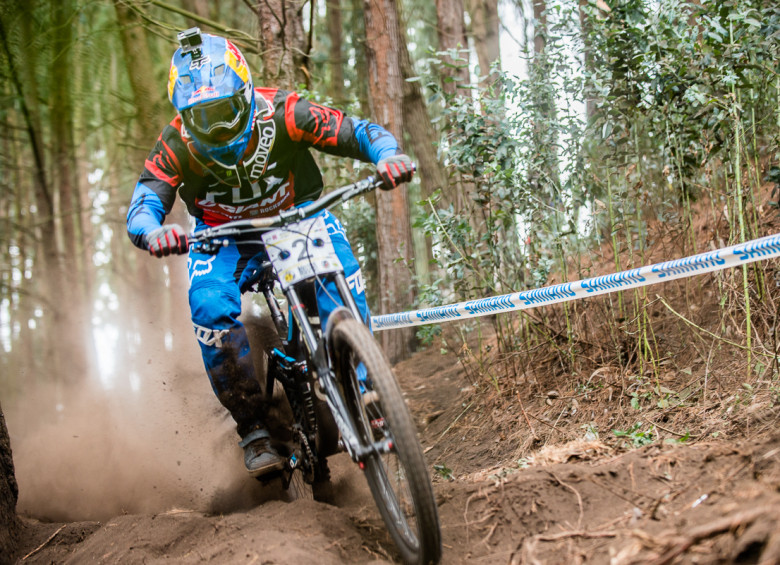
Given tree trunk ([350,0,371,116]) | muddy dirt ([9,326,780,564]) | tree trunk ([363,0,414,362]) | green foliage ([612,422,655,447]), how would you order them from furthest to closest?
1. tree trunk ([350,0,371,116])
2. tree trunk ([363,0,414,362])
3. green foliage ([612,422,655,447])
4. muddy dirt ([9,326,780,564])

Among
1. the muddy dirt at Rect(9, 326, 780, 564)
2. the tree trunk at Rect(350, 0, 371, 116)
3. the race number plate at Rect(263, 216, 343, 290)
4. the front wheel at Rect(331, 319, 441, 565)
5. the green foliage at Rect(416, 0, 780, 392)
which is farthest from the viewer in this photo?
the tree trunk at Rect(350, 0, 371, 116)

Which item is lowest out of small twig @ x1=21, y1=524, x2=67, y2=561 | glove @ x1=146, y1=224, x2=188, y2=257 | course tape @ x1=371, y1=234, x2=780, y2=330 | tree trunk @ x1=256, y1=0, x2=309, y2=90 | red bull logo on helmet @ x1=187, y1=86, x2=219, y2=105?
small twig @ x1=21, y1=524, x2=67, y2=561

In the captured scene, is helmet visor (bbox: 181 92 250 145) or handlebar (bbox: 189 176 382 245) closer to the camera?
handlebar (bbox: 189 176 382 245)

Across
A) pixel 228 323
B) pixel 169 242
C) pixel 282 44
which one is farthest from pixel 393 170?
pixel 282 44

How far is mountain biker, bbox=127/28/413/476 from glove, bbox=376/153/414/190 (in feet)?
0.06

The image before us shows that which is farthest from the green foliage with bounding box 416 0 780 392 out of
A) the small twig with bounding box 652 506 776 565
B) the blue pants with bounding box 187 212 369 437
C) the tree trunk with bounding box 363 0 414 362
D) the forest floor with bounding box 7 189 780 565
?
the tree trunk with bounding box 363 0 414 362

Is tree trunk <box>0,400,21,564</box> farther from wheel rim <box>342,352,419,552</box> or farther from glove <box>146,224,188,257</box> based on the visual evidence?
wheel rim <box>342,352,419,552</box>

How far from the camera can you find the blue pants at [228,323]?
147 inches

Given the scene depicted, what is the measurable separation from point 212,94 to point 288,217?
0.79 meters

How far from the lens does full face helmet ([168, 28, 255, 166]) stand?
3473 millimetres

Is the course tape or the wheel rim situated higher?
the course tape

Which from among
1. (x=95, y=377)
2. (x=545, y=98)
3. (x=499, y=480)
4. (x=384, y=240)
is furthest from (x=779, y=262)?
(x=95, y=377)

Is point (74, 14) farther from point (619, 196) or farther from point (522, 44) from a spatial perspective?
point (619, 196)

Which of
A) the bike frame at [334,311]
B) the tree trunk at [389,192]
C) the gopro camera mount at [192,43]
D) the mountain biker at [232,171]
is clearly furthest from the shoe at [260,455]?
the tree trunk at [389,192]
